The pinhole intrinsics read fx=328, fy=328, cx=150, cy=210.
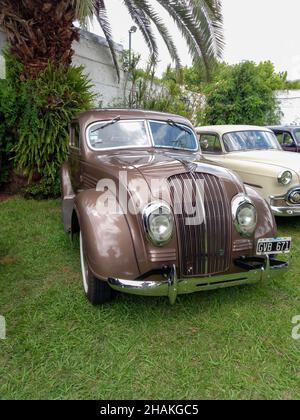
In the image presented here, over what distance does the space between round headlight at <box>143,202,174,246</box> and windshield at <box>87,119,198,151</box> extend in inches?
52.5

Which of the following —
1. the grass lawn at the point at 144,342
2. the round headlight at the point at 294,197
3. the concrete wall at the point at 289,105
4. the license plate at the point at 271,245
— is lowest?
the grass lawn at the point at 144,342

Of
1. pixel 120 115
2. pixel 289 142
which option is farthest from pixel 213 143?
pixel 289 142

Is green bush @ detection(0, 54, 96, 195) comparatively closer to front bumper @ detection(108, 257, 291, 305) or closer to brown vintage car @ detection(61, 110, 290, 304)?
brown vintage car @ detection(61, 110, 290, 304)

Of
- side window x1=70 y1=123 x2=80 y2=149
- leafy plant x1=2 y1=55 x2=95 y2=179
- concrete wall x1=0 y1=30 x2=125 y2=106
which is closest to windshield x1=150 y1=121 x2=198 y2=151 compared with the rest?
side window x1=70 y1=123 x2=80 y2=149

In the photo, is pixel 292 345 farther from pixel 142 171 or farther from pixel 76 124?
pixel 76 124

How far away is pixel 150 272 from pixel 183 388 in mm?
762

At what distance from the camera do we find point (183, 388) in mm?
1912

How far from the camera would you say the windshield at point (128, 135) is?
346 centimetres

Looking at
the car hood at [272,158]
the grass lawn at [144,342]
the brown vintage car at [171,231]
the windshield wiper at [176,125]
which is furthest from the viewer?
the car hood at [272,158]

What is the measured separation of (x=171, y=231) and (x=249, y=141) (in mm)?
4029

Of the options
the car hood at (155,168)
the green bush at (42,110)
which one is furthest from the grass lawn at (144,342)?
the green bush at (42,110)

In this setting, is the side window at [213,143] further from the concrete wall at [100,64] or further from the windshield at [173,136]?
the concrete wall at [100,64]

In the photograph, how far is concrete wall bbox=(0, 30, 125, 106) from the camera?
7577 mm

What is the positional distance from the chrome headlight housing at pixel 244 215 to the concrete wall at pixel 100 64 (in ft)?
18.1
